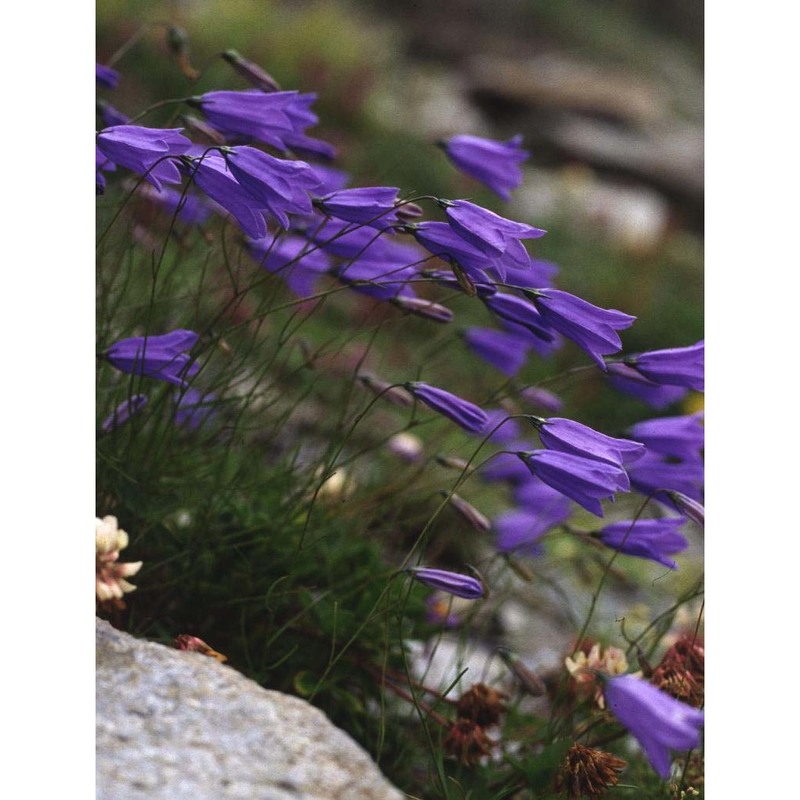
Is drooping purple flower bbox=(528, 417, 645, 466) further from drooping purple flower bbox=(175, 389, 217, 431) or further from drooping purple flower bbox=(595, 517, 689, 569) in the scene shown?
drooping purple flower bbox=(175, 389, 217, 431)

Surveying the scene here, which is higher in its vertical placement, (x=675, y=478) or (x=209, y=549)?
(x=675, y=478)

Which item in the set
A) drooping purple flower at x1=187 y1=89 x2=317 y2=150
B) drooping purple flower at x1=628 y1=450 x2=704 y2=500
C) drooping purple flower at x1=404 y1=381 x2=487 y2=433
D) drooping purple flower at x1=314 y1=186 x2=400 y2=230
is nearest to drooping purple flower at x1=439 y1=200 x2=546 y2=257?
drooping purple flower at x1=314 y1=186 x2=400 y2=230

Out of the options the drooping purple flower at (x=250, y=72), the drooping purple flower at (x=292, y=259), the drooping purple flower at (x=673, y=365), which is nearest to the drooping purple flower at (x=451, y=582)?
the drooping purple flower at (x=673, y=365)

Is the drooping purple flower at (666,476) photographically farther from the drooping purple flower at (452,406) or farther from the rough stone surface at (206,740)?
the rough stone surface at (206,740)

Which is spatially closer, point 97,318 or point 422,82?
point 97,318
